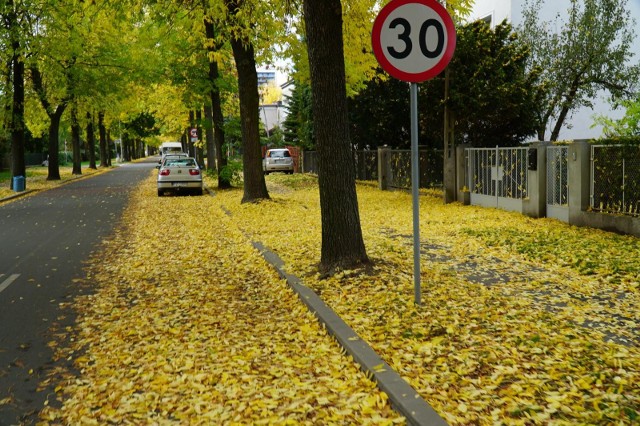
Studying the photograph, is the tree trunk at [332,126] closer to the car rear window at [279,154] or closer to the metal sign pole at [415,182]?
the metal sign pole at [415,182]

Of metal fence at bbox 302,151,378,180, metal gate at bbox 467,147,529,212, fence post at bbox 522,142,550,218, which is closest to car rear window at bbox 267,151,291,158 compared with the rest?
metal fence at bbox 302,151,378,180

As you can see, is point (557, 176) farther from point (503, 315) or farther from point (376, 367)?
point (376, 367)

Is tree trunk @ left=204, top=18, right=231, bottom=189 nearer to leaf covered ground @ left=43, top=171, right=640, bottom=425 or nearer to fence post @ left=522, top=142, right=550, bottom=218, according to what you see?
fence post @ left=522, top=142, right=550, bottom=218

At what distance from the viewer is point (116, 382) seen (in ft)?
15.5

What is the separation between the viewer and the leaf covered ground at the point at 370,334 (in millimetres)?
4125

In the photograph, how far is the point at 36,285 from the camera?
8195mm

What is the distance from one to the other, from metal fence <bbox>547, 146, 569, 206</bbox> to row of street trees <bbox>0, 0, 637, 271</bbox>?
3647 mm

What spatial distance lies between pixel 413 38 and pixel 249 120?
12143mm

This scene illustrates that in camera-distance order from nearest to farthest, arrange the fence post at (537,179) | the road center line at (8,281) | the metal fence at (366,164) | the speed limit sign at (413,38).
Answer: the speed limit sign at (413,38)
the road center line at (8,281)
the fence post at (537,179)
the metal fence at (366,164)

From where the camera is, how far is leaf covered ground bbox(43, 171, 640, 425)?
4.12m

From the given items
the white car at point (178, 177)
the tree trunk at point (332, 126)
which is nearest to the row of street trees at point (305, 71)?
the tree trunk at point (332, 126)

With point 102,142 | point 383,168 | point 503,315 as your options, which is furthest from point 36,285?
point 102,142

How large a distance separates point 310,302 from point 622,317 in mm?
2979

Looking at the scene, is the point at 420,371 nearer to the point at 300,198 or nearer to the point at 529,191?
the point at 529,191
